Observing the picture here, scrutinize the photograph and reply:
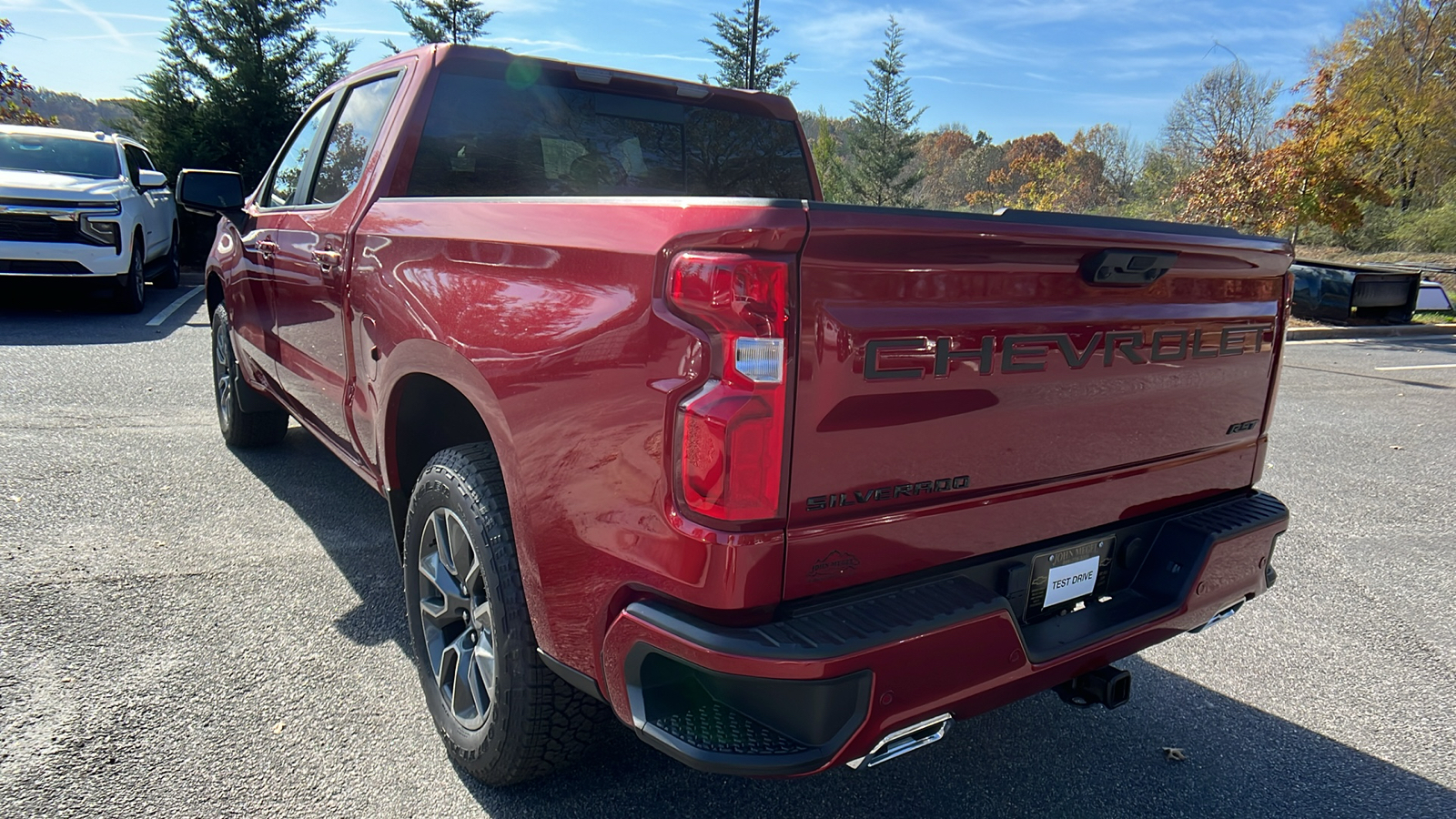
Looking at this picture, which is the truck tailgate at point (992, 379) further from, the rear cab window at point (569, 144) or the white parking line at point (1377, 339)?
the white parking line at point (1377, 339)

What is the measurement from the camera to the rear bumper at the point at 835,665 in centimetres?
161

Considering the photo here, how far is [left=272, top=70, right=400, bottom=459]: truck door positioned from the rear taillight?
1887 millimetres

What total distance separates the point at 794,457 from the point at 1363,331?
15.9 meters

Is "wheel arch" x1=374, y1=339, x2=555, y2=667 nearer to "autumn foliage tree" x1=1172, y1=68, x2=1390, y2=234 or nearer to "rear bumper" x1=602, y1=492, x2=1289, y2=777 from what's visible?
"rear bumper" x1=602, y1=492, x2=1289, y2=777

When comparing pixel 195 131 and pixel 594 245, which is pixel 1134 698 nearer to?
pixel 594 245

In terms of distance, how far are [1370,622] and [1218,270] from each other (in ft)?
7.41

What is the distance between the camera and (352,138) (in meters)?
3.53

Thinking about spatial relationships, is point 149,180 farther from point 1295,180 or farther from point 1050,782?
point 1295,180

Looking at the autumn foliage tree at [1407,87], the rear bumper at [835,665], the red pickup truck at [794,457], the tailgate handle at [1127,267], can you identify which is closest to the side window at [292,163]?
the red pickup truck at [794,457]

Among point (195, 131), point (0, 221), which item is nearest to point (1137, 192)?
point (195, 131)

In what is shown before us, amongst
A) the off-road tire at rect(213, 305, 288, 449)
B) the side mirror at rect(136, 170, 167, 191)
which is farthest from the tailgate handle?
the side mirror at rect(136, 170, 167, 191)

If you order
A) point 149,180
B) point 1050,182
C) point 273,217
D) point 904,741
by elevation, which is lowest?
point 904,741

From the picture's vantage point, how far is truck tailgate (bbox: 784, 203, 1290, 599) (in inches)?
64.9

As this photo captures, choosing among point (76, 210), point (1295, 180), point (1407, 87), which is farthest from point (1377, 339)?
point (1407, 87)
